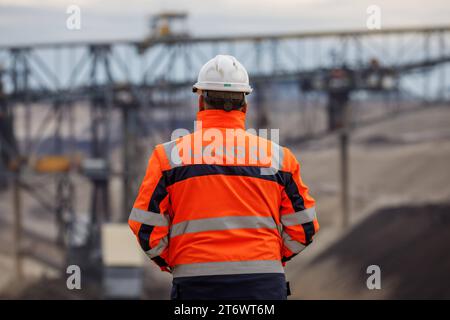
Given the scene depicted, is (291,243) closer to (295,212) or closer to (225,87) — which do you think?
(295,212)

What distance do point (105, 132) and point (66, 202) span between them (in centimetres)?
542

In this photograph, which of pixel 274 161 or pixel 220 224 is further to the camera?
pixel 274 161

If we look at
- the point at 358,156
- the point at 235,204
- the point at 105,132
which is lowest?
the point at 358,156

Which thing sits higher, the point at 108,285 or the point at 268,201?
the point at 268,201

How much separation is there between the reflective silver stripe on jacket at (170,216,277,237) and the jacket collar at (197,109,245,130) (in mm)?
590

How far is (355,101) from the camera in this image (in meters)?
43.3

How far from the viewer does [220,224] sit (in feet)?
22.2

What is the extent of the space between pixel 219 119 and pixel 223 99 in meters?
0.13

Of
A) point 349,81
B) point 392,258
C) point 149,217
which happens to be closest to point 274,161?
point 149,217

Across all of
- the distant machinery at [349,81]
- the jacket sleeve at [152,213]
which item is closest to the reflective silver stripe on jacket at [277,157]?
the jacket sleeve at [152,213]

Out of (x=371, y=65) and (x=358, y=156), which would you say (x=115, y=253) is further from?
(x=358, y=156)

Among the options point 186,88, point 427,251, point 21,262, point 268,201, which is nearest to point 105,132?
point 186,88

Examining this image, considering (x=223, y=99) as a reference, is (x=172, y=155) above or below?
below

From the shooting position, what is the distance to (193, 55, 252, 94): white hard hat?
6953 millimetres
